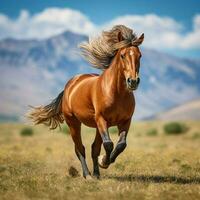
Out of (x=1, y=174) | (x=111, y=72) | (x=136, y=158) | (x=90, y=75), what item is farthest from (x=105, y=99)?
(x=136, y=158)

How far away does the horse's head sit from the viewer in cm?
959

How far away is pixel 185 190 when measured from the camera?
9.12 meters

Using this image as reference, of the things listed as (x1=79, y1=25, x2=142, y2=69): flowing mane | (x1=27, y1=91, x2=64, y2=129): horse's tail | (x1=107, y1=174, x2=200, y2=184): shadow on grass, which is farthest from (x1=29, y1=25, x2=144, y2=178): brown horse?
(x1=27, y1=91, x2=64, y2=129): horse's tail

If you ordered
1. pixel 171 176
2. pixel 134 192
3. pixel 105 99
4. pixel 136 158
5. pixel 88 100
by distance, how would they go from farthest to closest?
pixel 136 158
pixel 171 176
pixel 88 100
pixel 105 99
pixel 134 192

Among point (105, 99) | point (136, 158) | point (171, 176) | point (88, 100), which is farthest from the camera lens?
point (136, 158)

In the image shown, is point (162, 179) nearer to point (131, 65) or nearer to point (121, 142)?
point (121, 142)

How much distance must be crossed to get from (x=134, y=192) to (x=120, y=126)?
→ 87.9 inches

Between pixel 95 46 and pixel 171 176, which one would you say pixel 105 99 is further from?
pixel 171 176

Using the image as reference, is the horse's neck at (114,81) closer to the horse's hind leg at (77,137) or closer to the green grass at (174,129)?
the horse's hind leg at (77,137)

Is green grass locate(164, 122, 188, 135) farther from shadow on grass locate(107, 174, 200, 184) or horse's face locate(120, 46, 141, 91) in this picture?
horse's face locate(120, 46, 141, 91)

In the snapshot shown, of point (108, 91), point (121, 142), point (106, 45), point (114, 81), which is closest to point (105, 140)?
point (121, 142)

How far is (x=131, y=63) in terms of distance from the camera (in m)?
9.81

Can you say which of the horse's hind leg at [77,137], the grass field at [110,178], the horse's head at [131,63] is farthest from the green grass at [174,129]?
the horse's head at [131,63]

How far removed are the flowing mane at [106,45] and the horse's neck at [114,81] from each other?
1.37 feet
